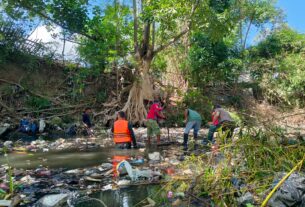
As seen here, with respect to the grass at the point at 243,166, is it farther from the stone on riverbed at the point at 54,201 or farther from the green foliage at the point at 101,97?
the green foliage at the point at 101,97

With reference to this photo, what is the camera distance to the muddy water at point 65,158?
7.48 m

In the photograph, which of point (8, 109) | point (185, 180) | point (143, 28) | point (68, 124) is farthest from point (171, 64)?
point (185, 180)

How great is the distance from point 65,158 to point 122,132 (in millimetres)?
1528

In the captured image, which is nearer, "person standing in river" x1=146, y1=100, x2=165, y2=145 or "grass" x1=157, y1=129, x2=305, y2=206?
"grass" x1=157, y1=129, x2=305, y2=206

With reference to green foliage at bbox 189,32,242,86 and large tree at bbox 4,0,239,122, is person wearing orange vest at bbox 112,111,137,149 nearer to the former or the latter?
large tree at bbox 4,0,239,122

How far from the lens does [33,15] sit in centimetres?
1547

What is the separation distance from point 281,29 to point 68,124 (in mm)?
14192

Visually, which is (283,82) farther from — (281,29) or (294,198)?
(294,198)

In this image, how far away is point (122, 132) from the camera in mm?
9109

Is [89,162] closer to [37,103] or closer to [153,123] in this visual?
[153,123]

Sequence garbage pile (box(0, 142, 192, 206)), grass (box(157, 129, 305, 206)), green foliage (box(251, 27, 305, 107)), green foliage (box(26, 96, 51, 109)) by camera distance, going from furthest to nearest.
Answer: green foliage (box(251, 27, 305, 107)) < green foliage (box(26, 96, 51, 109)) < garbage pile (box(0, 142, 192, 206)) < grass (box(157, 129, 305, 206))

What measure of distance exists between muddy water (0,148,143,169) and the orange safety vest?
0.30 meters

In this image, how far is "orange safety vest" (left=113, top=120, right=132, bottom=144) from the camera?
9047 mm

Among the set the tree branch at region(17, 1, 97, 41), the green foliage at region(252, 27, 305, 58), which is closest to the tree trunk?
the tree branch at region(17, 1, 97, 41)
